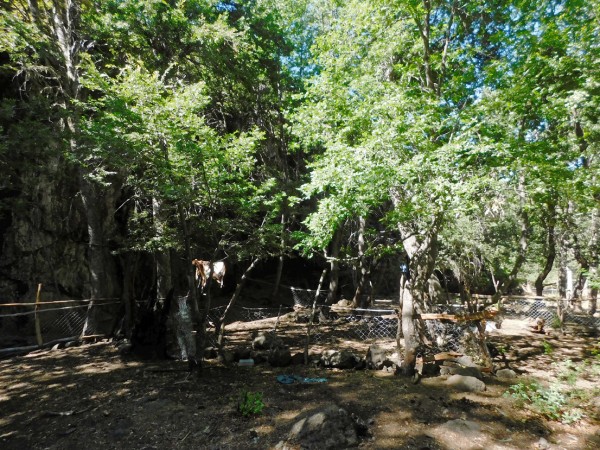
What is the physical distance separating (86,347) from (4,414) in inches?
152

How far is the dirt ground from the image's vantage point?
4398 mm

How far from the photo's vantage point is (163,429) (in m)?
4.71

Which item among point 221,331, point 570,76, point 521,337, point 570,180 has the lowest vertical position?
point 521,337

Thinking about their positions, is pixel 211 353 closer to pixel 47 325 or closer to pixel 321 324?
pixel 321 324

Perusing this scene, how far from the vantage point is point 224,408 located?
211 inches

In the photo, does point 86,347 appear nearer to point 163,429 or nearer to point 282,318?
point 163,429

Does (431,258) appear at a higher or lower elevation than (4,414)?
higher

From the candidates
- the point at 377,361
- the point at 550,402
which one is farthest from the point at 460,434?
the point at 377,361

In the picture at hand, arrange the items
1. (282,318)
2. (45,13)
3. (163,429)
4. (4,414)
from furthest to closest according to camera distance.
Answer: (282,318) < (45,13) < (4,414) < (163,429)

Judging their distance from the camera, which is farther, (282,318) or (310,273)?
(310,273)

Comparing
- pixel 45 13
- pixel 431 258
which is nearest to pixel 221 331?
pixel 431 258

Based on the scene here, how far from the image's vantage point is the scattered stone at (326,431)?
13.5 ft

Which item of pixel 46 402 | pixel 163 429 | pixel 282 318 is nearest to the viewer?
pixel 163 429

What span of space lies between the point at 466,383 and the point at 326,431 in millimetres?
3295
